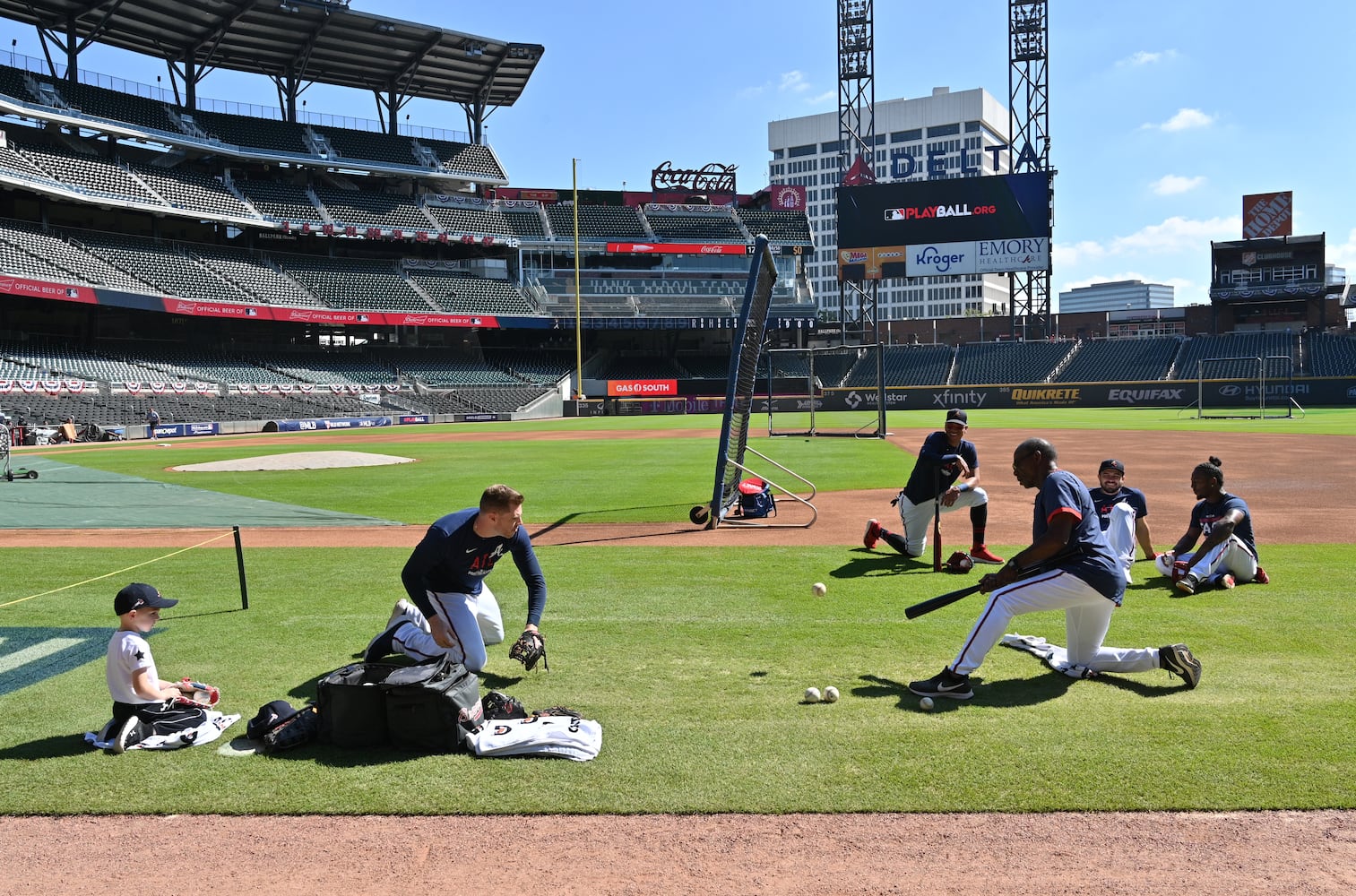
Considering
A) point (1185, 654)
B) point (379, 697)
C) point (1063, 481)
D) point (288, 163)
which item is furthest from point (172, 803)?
point (288, 163)

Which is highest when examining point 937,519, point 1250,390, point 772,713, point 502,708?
point 1250,390

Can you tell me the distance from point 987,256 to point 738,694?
62058 mm

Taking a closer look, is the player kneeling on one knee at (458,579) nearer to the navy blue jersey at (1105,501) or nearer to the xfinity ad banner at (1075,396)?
the navy blue jersey at (1105,501)

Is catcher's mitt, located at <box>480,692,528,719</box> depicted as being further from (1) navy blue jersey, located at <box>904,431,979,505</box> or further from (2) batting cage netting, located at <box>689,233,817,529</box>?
(2) batting cage netting, located at <box>689,233,817,529</box>

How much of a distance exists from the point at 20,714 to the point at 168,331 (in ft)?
194

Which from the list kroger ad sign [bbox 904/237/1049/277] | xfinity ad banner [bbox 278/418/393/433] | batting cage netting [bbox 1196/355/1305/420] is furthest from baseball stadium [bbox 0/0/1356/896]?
kroger ad sign [bbox 904/237/1049/277]

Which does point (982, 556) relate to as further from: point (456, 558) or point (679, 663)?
point (456, 558)

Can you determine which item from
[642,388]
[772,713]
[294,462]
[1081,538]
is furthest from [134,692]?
[642,388]

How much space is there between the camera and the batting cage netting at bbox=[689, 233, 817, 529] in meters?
13.4

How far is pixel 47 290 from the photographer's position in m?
44.4

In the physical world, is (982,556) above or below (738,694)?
above

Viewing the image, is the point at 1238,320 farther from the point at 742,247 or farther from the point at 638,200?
the point at 638,200

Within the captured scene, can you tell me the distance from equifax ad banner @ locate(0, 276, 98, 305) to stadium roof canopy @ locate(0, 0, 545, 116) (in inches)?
757

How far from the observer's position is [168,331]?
Result: 187 feet
